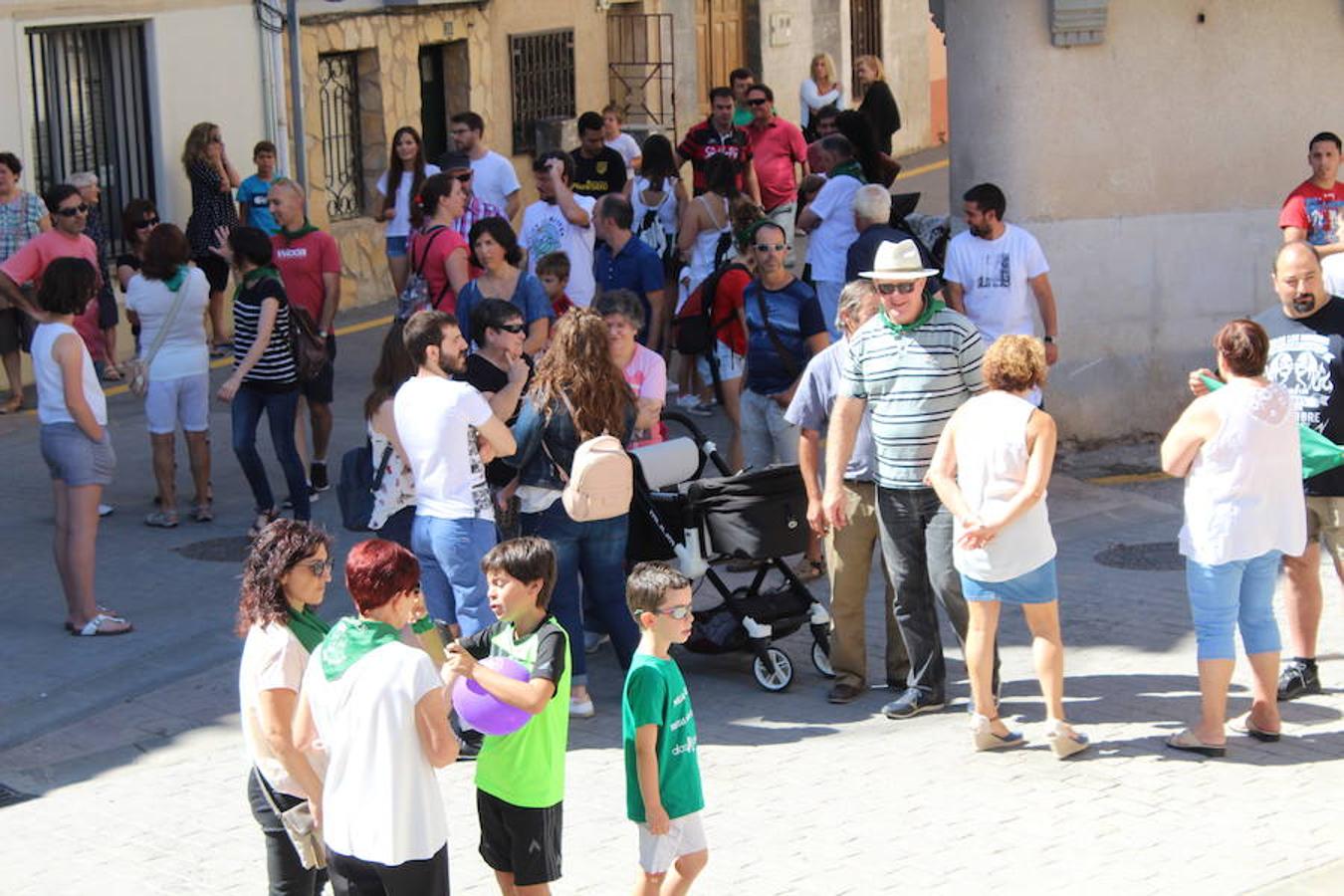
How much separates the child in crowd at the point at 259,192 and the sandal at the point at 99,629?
752cm

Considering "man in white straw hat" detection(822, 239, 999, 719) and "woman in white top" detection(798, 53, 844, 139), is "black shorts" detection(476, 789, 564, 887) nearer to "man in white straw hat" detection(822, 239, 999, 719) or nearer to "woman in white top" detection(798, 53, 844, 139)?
"man in white straw hat" detection(822, 239, 999, 719)

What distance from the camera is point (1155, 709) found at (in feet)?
29.3

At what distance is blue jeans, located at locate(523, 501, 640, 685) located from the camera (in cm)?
888

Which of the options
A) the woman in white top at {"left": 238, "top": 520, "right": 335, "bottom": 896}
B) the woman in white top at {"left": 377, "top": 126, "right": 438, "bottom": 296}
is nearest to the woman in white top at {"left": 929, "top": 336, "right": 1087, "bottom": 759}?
the woman in white top at {"left": 238, "top": 520, "right": 335, "bottom": 896}

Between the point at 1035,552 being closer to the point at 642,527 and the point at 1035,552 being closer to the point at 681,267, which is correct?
the point at 642,527

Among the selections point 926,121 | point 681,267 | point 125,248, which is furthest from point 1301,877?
point 926,121

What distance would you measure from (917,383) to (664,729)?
105 inches

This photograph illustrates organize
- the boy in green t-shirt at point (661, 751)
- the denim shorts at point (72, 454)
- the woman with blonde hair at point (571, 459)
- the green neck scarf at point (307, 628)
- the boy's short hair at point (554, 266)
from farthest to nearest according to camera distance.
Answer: the boy's short hair at point (554, 266) < the denim shorts at point (72, 454) < the woman with blonde hair at point (571, 459) < the boy in green t-shirt at point (661, 751) < the green neck scarf at point (307, 628)

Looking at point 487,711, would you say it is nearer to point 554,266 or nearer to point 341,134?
point 554,266

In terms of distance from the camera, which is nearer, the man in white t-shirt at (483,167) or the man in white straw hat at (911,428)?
the man in white straw hat at (911,428)

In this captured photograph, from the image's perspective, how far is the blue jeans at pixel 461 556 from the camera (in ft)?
28.2

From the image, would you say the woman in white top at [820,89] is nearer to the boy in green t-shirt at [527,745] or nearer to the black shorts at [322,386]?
the black shorts at [322,386]

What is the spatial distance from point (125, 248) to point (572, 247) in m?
5.73

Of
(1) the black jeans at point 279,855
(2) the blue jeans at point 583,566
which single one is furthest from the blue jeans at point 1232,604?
(1) the black jeans at point 279,855
